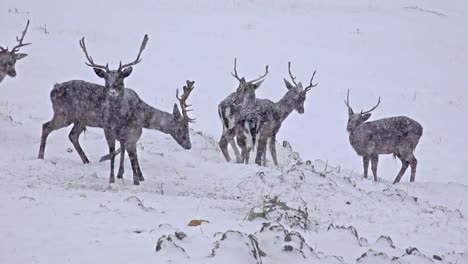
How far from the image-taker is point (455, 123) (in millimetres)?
21375

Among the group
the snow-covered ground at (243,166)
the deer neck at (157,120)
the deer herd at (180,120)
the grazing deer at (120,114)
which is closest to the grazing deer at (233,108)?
the deer herd at (180,120)

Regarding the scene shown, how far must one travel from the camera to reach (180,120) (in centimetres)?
1123

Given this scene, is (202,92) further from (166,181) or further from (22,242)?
(22,242)

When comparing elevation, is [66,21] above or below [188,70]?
above

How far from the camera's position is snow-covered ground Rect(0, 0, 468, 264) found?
18.9 feet

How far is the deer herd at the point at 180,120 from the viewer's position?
9.72 m

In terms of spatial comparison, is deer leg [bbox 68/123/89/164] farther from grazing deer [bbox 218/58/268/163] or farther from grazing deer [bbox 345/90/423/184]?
grazing deer [bbox 345/90/423/184]

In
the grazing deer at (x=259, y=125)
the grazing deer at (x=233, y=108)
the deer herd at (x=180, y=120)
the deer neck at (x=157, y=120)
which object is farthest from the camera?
the grazing deer at (x=233, y=108)

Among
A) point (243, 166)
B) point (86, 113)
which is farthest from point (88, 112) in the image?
point (243, 166)

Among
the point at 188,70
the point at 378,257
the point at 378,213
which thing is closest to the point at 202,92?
the point at 188,70

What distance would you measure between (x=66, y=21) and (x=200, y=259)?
1031 inches

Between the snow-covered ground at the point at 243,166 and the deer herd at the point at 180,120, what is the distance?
0.55m

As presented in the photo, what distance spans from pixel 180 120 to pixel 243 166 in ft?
4.44

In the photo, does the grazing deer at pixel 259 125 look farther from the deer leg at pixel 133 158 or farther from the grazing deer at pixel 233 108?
the deer leg at pixel 133 158
